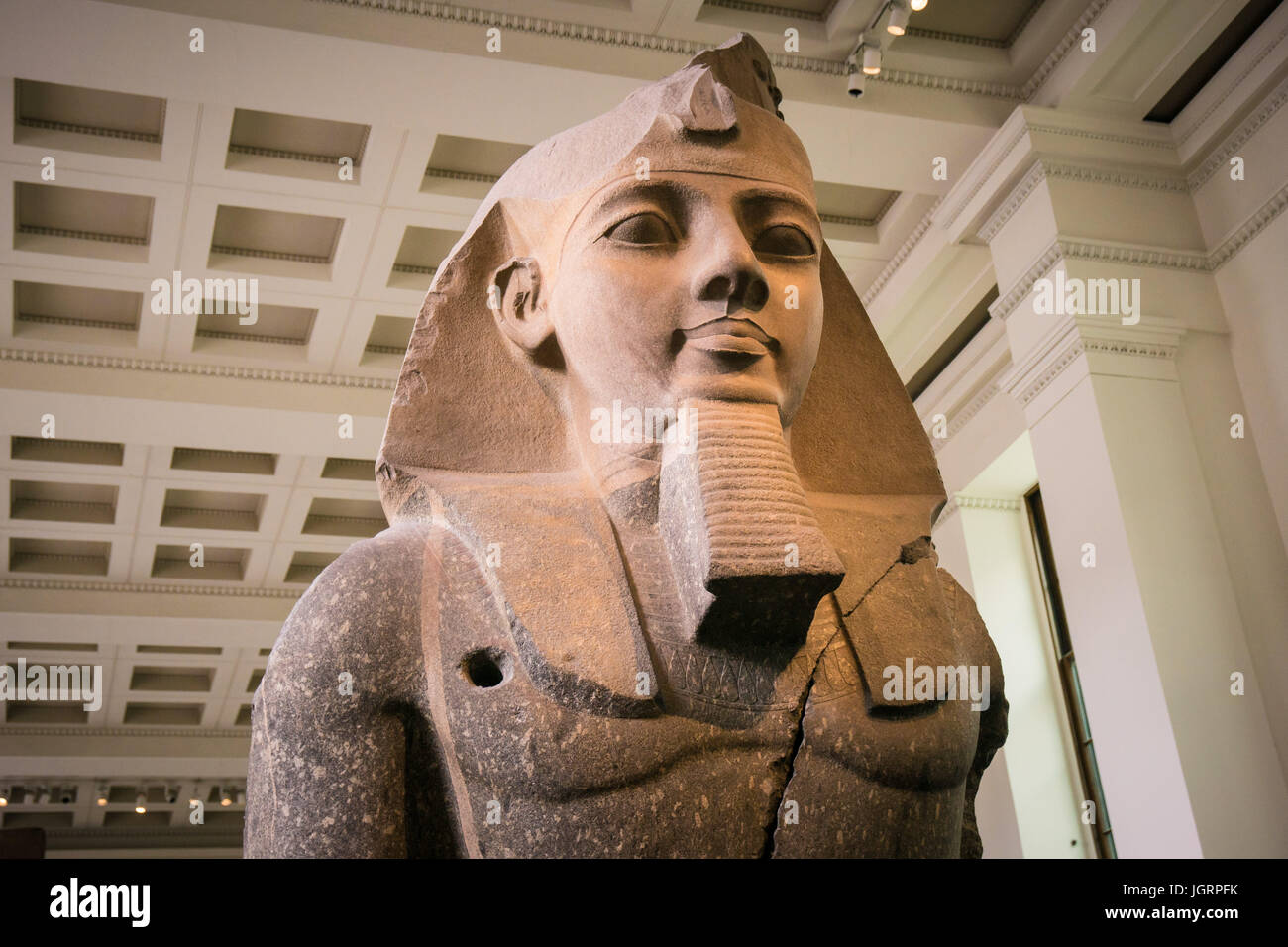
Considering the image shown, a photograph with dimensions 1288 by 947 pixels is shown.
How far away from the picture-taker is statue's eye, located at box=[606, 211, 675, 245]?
240 cm

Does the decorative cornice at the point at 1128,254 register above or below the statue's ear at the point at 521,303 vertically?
above

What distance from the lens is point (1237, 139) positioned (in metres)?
6.57

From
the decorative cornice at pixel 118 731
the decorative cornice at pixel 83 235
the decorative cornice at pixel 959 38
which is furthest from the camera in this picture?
the decorative cornice at pixel 118 731

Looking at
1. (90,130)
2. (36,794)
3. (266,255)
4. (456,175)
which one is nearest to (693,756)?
(456,175)

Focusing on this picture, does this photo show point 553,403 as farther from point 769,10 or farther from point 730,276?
point 769,10

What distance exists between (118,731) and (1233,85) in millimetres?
13597

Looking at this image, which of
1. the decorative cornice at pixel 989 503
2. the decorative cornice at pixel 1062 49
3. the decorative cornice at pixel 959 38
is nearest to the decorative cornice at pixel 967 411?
the decorative cornice at pixel 989 503

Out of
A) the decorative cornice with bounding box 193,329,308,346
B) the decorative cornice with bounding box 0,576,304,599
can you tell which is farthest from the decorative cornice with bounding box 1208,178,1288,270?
the decorative cornice with bounding box 0,576,304,599

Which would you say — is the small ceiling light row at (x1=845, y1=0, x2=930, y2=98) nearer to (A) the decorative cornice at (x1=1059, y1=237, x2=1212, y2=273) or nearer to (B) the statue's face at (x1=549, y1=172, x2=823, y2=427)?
(A) the decorative cornice at (x1=1059, y1=237, x2=1212, y2=273)

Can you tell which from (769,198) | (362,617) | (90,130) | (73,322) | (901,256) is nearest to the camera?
(362,617)

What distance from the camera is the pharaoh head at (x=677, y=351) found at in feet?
7.25

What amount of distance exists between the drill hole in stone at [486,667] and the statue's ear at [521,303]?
2.29 ft

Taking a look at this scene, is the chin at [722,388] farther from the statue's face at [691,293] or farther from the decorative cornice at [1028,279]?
the decorative cornice at [1028,279]

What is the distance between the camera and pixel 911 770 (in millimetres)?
2252
